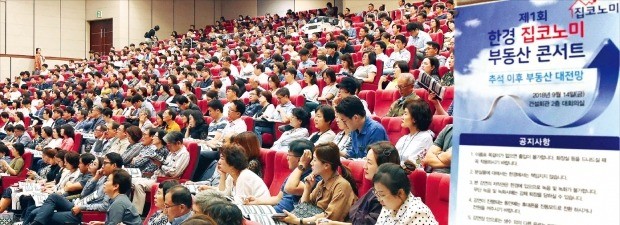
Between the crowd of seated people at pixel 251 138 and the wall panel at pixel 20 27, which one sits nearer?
the crowd of seated people at pixel 251 138

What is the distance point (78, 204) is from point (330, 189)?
6.71 feet

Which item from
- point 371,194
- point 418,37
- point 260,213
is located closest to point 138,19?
point 418,37

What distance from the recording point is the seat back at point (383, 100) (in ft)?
14.2

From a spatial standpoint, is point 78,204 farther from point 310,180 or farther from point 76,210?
point 310,180

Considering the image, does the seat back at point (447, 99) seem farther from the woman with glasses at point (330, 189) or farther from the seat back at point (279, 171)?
the woman with glasses at point (330, 189)

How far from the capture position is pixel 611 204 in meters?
0.76

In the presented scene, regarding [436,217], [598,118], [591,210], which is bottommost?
[436,217]

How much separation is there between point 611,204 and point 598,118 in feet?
0.33

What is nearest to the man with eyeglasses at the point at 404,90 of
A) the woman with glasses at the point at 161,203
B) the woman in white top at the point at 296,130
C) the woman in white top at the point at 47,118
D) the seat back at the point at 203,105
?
the woman in white top at the point at 296,130

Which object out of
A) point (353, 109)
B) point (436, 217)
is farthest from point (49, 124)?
point (436, 217)

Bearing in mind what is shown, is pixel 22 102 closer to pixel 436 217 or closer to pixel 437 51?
pixel 437 51

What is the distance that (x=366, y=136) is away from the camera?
3.11 m

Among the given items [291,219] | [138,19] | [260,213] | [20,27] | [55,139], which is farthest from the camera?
[138,19]

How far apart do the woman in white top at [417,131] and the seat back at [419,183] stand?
0.51 meters
